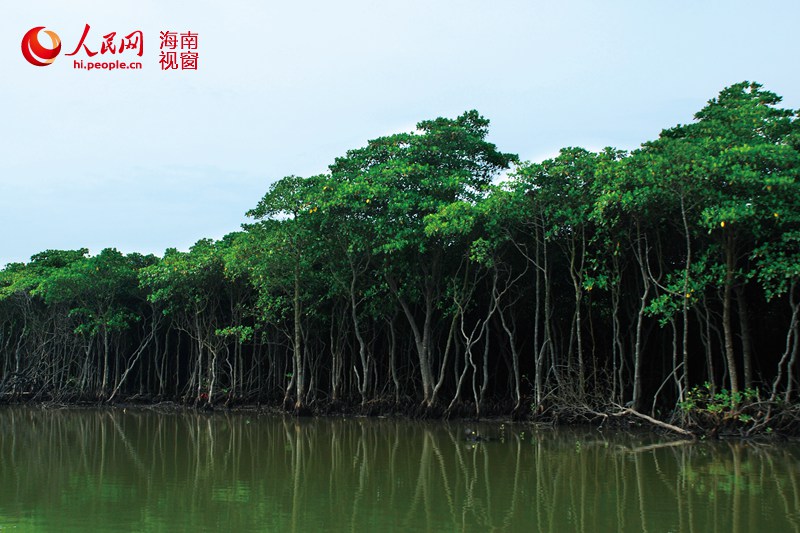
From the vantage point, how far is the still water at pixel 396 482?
7.69 m

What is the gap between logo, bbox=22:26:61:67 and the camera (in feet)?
49.9

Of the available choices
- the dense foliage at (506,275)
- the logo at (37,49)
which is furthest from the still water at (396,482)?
the logo at (37,49)

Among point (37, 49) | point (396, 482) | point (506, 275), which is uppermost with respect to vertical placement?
point (37, 49)

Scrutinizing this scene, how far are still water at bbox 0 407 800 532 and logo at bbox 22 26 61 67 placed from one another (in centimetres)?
809

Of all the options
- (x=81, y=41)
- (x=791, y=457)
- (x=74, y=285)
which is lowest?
(x=791, y=457)

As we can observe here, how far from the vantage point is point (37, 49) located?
15312 mm

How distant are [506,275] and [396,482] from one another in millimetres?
11663

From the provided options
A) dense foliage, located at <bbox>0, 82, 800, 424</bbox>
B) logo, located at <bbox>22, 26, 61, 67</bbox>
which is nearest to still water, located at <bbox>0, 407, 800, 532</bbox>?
dense foliage, located at <bbox>0, 82, 800, 424</bbox>

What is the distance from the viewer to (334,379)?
23.1 m

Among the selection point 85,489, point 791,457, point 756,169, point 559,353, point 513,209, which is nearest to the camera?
point 85,489

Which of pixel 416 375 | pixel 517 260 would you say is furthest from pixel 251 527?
pixel 416 375

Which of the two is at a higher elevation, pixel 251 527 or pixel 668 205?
pixel 668 205

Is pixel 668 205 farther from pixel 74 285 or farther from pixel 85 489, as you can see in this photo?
pixel 74 285

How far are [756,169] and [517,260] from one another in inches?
300
